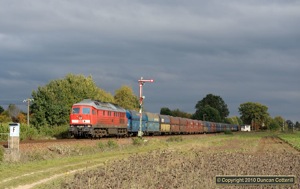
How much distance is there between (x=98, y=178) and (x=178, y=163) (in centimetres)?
713

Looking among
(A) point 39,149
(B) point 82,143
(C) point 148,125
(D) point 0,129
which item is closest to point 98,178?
(A) point 39,149

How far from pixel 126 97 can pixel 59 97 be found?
53335 mm

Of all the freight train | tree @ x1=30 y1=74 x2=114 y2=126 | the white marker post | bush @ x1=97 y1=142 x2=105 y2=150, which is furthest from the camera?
tree @ x1=30 y1=74 x2=114 y2=126

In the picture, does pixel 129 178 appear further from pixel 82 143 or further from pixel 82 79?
pixel 82 79

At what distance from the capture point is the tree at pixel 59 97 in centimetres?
8844

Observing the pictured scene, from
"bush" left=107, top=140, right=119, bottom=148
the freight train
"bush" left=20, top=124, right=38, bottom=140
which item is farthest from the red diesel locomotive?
"bush" left=107, top=140, right=119, bottom=148

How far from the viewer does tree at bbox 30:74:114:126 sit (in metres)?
88.4

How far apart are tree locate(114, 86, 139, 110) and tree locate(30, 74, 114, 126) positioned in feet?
124

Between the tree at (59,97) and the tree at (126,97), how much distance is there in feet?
124

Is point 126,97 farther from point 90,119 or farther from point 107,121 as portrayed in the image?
point 90,119

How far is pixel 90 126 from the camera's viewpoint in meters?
51.6

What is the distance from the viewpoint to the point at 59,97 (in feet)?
315

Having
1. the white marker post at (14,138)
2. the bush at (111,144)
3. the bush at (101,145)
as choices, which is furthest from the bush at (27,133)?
the white marker post at (14,138)

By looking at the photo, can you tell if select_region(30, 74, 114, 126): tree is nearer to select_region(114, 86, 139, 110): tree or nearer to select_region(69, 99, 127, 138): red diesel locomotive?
select_region(69, 99, 127, 138): red diesel locomotive
